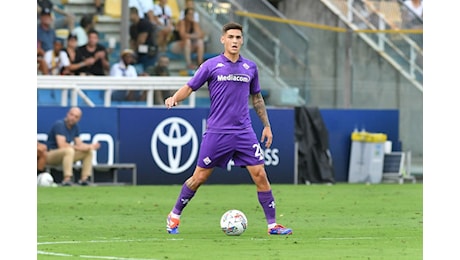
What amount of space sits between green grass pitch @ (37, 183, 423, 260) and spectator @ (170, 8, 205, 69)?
4.79m

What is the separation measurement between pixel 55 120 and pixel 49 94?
64.5 inches

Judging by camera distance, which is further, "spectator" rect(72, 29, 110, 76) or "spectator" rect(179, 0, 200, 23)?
"spectator" rect(179, 0, 200, 23)

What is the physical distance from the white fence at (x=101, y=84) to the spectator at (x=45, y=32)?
1.26 m

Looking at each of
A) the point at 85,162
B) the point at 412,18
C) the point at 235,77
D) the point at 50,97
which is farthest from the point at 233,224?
the point at 412,18

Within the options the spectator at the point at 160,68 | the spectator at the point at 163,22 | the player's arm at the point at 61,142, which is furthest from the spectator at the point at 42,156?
the spectator at the point at 163,22

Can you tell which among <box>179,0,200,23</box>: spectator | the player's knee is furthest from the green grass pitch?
<box>179,0,200,23</box>: spectator

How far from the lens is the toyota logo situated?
2306cm

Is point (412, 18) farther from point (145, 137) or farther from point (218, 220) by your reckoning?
point (218, 220)

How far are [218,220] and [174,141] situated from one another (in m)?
8.51

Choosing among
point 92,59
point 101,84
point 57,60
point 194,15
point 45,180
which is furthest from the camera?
point 194,15

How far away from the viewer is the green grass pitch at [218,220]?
33.9ft

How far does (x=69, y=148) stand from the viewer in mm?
21891

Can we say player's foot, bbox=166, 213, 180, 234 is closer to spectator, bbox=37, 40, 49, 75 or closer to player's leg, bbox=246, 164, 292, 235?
player's leg, bbox=246, 164, 292, 235
